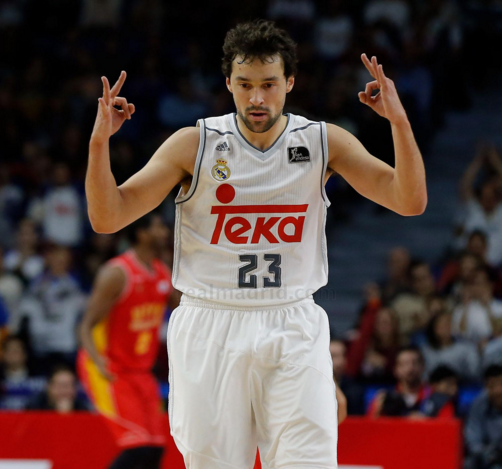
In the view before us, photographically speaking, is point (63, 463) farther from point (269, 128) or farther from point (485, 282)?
point (485, 282)

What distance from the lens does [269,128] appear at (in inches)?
152

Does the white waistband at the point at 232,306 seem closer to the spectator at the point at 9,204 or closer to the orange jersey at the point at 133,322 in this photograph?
the orange jersey at the point at 133,322

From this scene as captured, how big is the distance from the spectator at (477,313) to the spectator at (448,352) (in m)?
0.23

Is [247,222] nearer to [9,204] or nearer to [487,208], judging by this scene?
[487,208]

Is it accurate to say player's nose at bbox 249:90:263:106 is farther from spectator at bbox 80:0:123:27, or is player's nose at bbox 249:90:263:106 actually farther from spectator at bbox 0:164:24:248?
spectator at bbox 80:0:123:27

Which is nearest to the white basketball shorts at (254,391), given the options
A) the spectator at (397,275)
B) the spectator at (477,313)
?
the spectator at (477,313)

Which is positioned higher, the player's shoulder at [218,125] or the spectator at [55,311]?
the player's shoulder at [218,125]

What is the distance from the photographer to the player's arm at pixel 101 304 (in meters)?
6.51

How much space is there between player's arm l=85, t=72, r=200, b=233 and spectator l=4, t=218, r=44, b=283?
6791mm

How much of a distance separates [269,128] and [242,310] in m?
0.76

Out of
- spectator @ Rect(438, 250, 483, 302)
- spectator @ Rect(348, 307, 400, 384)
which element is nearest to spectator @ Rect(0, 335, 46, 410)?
spectator @ Rect(348, 307, 400, 384)

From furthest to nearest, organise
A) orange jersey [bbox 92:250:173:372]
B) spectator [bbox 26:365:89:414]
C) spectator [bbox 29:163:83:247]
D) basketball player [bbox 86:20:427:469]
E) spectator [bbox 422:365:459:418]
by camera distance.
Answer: spectator [bbox 29:163:83:247] < spectator [bbox 26:365:89:414] < spectator [bbox 422:365:459:418] < orange jersey [bbox 92:250:173:372] < basketball player [bbox 86:20:427:469]

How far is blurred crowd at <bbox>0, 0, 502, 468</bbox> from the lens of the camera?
823cm

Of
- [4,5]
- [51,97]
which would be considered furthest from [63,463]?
[4,5]
